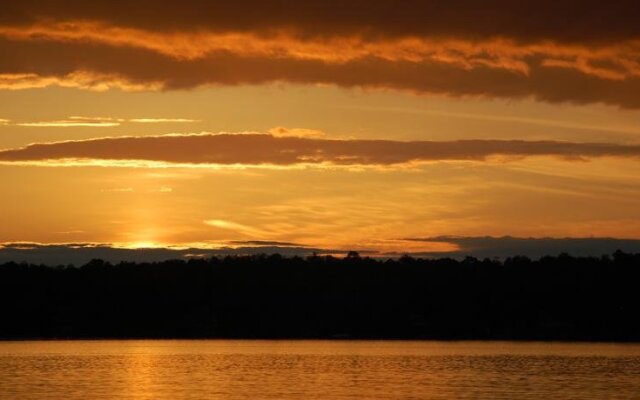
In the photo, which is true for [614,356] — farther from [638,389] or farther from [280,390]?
[280,390]

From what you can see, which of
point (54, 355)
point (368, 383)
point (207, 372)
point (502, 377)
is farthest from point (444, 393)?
point (54, 355)

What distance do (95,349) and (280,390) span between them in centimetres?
8417

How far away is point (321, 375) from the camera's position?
9844 centimetres

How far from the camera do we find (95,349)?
16175 cm

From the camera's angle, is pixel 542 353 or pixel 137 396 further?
pixel 542 353

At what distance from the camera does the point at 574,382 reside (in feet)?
293

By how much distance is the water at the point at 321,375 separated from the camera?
79562 mm

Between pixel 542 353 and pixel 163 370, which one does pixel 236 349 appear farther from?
pixel 163 370

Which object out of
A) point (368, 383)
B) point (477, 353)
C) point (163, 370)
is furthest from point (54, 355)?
point (368, 383)

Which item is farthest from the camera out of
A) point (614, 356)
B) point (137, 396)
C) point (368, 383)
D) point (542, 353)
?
point (542, 353)

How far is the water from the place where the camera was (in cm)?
7956

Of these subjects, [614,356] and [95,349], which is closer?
[614,356]

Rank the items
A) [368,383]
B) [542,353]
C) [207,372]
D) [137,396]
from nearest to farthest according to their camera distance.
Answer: [137,396], [368,383], [207,372], [542,353]

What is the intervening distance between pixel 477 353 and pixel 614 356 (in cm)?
1716
